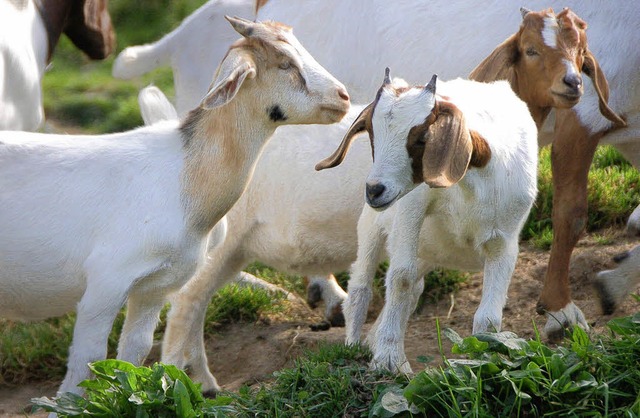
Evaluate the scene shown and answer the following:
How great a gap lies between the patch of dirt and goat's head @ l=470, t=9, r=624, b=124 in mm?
1219

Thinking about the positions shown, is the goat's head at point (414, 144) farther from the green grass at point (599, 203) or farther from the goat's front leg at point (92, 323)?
the green grass at point (599, 203)

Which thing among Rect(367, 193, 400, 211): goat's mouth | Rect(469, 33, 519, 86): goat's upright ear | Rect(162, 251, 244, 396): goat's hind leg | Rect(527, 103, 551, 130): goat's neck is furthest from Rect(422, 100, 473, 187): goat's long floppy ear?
Rect(162, 251, 244, 396): goat's hind leg

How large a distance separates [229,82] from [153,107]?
59.5 inches

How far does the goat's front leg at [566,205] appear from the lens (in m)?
6.22

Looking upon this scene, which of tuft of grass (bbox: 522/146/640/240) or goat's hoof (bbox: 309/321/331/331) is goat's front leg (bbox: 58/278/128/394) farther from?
tuft of grass (bbox: 522/146/640/240)

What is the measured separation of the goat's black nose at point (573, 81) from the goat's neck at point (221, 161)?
1319 millimetres

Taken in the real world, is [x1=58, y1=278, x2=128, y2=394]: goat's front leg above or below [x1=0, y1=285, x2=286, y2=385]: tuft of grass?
above

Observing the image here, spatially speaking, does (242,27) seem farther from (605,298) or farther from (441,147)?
(605,298)

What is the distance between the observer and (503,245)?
5188 millimetres

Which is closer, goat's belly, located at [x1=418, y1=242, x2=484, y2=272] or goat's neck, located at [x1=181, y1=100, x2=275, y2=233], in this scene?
goat's neck, located at [x1=181, y1=100, x2=275, y2=233]

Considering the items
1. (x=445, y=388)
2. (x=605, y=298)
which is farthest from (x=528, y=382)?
(x=605, y=298)

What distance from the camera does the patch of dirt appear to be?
252 inches

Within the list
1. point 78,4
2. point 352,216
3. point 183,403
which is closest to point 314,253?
point 352,216

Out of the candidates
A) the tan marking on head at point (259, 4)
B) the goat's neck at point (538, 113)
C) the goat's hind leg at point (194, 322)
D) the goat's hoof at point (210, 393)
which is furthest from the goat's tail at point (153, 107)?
the goat's neck at point (538, 113)
